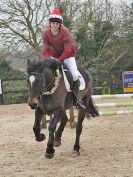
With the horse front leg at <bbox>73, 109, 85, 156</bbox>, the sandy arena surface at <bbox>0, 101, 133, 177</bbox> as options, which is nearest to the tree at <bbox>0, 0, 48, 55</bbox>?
the sandy arena surface at <bbox>0, 101, 133, 177</bbox>

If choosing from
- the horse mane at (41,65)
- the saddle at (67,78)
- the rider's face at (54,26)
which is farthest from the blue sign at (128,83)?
the horse mane at (41,65)

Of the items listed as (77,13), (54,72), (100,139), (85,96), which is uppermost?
(77,13)

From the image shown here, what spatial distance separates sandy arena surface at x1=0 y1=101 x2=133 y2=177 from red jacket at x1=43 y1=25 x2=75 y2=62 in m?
1.81

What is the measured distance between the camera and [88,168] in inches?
240

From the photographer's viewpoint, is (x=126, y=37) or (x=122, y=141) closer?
(x=122, y=141)

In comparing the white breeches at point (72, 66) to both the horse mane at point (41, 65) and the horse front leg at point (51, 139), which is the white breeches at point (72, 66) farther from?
the horse front leg at point (51, 139)

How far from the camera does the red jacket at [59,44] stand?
22.6 ft

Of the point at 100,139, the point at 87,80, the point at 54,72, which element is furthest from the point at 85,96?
the point at 54,72

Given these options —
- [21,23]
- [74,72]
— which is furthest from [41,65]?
[21,23]

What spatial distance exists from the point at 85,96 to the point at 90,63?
634 inches

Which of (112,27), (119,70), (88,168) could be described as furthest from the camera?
(112,27)

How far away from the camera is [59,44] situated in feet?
23.0

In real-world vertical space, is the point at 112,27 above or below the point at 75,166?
above

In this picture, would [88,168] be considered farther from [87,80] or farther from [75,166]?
[87,80]
